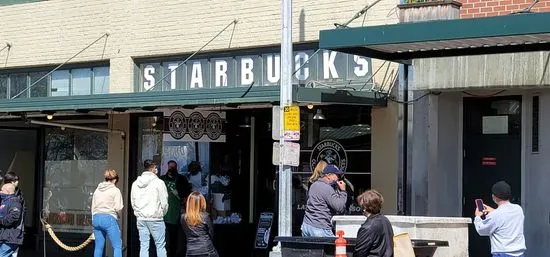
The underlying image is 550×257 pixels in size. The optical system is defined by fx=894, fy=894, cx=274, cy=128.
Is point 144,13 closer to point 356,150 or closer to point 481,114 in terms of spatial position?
point 356,150

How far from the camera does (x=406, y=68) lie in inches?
518

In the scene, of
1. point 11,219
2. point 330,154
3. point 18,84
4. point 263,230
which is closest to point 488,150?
point 330,154

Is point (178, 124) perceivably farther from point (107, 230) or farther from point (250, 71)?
point (107, 230)

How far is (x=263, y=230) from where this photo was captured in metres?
14.9

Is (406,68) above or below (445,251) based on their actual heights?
above

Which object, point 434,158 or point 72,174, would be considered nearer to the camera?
point 434,158

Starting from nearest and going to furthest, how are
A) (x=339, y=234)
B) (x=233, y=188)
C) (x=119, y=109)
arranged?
(x=339, y=234)
(x=119, y=109)
(x=233, y=188)

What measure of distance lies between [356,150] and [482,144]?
196 cm

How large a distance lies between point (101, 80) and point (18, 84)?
2382 millimetres

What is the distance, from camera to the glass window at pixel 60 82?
17.7 metres

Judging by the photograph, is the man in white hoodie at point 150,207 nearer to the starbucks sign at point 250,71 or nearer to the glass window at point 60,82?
the starbucks sign at point 250,71

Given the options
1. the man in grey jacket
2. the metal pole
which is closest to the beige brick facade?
the metal pole

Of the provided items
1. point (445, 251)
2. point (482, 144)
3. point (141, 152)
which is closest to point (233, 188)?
point (141, 152)

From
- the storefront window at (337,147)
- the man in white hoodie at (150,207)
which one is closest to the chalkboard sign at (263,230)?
the storefront window at (337,147)
